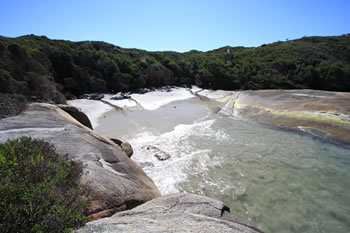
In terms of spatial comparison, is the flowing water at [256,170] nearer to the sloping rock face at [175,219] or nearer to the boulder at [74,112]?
the sloping rock face at [175,219]

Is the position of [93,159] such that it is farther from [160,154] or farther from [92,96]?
[92,96]

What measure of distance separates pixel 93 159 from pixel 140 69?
2934 centimetres

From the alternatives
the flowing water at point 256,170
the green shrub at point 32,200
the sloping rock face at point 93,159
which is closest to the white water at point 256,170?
the flowing water at point 256,170

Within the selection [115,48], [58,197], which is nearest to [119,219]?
[58,197]

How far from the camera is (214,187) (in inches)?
262

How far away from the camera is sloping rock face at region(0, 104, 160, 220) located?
11.7ft

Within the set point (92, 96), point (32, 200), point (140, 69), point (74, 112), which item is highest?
point (140, 69)

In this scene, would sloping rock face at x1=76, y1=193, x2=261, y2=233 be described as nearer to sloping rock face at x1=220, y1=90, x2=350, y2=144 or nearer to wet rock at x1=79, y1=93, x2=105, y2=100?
sloping rock face at x1=220, y1=90, x2=350, y2=144

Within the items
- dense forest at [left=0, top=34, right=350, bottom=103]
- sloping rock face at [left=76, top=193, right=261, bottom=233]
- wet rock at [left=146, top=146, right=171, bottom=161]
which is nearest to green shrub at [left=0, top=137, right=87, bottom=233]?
sloping rock face at [left=76, top=193, right=261, bottom=233]

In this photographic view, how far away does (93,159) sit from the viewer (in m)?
4.70

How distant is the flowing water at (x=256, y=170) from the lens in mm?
5395

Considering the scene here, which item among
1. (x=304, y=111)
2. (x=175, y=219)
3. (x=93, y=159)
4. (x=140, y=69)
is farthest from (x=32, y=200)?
(x=140, y=69)

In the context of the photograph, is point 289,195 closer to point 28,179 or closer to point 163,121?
point 28,179

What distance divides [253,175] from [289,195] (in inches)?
56.5
